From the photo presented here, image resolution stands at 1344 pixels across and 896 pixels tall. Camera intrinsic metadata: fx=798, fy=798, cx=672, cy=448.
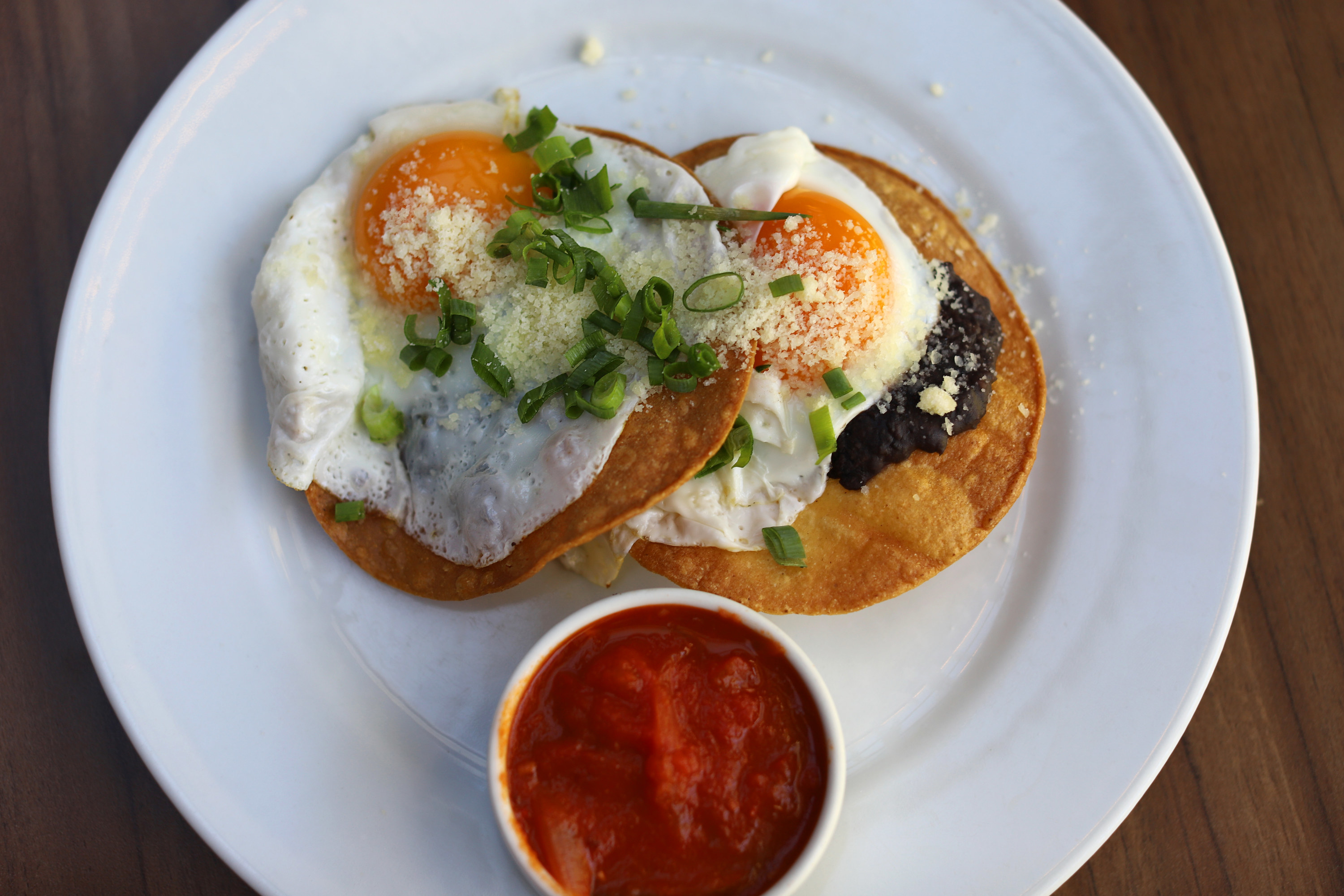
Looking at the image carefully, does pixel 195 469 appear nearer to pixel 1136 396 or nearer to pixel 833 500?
pixel 833 500

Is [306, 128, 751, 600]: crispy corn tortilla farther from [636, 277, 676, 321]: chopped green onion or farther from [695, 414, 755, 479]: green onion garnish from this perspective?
[636, 277, 676, 321]: chopped green onion

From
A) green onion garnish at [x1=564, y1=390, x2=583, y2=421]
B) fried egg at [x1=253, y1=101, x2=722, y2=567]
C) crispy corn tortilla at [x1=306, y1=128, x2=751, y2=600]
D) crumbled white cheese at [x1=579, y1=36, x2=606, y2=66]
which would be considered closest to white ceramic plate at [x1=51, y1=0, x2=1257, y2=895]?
crumbled white cheese at [x1=579, y1=36, x2=606, y2=66]

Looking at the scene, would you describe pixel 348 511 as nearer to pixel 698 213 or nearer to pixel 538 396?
pixel 538 396

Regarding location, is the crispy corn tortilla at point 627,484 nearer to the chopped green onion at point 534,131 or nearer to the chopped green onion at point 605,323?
the chopped green onion at point 605,323

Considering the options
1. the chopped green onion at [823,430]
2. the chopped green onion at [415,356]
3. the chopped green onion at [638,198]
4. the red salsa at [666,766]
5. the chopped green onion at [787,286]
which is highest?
the chopped green onion at [638,198]

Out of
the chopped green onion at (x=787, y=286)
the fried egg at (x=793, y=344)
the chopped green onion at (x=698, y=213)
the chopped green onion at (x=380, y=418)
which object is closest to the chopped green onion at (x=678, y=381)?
the fried egg at (x=793, y=344)
